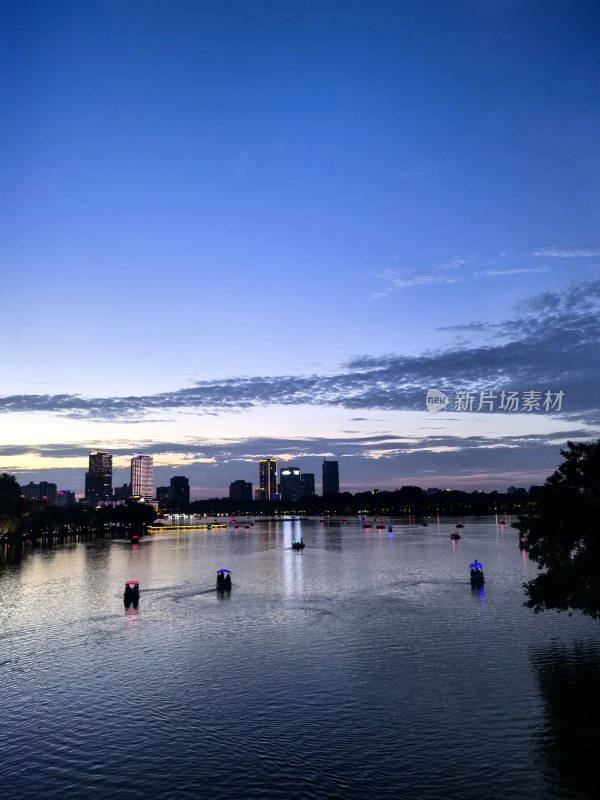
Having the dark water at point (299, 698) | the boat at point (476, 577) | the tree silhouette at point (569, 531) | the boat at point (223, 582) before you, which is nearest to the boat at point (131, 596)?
the dark water at point (299, 698)

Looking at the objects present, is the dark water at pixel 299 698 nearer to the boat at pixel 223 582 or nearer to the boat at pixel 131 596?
the boat at pixel 131 596

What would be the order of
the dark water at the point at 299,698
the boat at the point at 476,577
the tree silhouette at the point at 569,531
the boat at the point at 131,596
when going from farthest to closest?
the boat at the point at 476,577
the boat at the point at 131,596
the tree silhouette at the point at 569,531
the dark water at the point at 299,698

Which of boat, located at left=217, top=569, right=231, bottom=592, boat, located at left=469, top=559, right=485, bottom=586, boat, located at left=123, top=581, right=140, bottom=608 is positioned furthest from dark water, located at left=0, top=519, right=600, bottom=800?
boat, located at left=217, top=569, right=231, bottom=592

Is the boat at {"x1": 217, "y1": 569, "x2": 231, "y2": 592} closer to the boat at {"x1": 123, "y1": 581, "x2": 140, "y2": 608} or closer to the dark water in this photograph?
the dark water

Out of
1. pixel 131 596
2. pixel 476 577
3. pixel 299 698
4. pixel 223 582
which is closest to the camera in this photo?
pixel 299 698

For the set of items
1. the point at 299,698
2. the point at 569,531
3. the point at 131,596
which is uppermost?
Result: the point at 569,531

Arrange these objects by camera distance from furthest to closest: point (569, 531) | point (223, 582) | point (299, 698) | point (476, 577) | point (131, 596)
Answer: point (223, 582) → point (476, 577) → point (131, 596) → point (569, 531) → point (299, 698)

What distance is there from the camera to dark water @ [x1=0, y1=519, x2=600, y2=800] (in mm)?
35469

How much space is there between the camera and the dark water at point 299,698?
35.5 m

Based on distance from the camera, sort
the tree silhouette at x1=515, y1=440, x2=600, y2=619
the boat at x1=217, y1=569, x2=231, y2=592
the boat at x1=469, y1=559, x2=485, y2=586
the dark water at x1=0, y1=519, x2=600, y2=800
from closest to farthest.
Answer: the dark water at x1=0, y1=519, x2=600, y2=800 → the tree silhouette at x1=515, y1=440, x2=600, y2=619 → the boat at x1=469, y1=559, x2=485, y2=586 → the boat at x1=217, y1=569, x2=231, y2=592

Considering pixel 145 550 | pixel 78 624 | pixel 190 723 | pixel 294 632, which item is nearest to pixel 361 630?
pixel 294 632

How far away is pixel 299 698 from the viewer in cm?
4825

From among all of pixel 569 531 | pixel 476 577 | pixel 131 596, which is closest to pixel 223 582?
pixel 131 596

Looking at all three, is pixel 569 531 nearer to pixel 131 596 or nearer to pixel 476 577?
pixel 476 577
